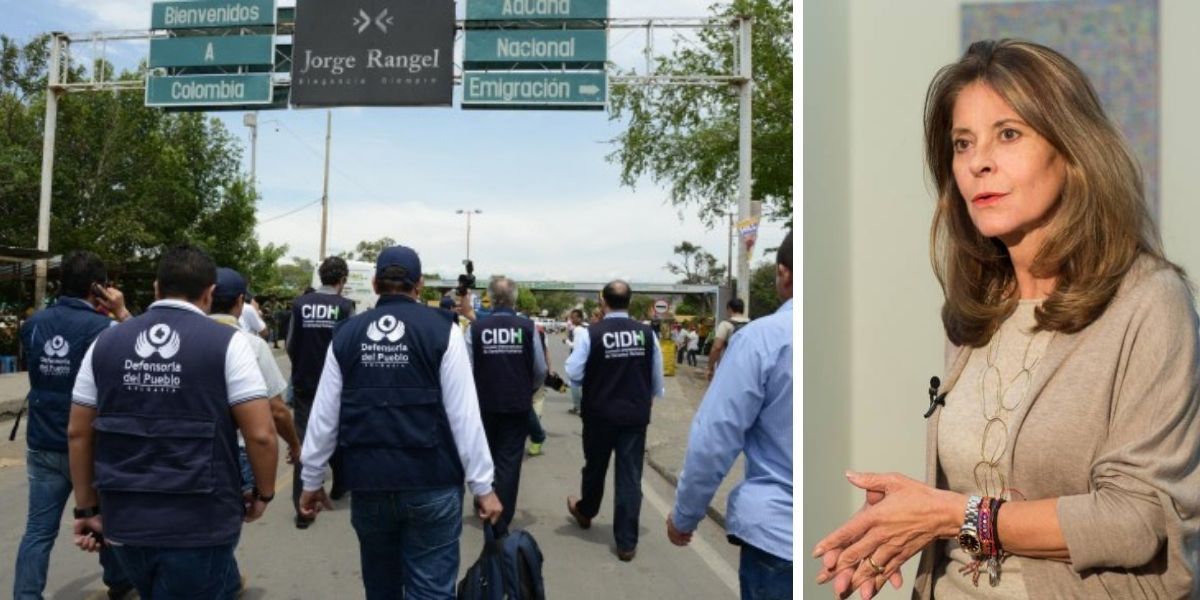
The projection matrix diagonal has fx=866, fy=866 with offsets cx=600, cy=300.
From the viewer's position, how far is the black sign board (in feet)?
42.8

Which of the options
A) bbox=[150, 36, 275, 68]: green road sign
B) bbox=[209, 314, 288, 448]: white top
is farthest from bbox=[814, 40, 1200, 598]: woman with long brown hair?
bbox=[150, 36, 275, 68]: green road sign

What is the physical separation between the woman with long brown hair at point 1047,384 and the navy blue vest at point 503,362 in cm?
464

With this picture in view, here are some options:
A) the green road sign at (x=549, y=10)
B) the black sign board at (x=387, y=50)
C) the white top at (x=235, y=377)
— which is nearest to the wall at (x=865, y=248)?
the white top at (x=235, y=377)

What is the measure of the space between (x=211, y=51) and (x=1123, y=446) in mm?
14945

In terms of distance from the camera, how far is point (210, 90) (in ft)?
45.6

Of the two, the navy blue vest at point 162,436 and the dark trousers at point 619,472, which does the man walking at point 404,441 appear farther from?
the dark trousers at point 619,472

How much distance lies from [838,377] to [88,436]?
2.67 m

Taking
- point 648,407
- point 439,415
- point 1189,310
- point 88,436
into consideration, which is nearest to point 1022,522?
point 1189,310

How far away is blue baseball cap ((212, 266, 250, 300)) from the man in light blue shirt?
122 inches

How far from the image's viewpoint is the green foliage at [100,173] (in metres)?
24.6

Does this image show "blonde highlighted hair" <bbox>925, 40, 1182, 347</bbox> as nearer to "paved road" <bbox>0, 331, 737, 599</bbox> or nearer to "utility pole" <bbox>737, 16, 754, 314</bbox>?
"paved road" <bbox>0, 331, 737, 599</bbox>

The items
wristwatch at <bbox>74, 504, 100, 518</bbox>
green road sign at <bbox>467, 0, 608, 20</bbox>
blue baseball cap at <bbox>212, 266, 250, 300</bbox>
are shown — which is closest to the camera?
wristwatch at <bbox>74, 504, 100, 518</bbox>

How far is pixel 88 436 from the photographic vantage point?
10.1 ft

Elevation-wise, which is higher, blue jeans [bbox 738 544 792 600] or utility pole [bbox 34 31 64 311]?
utility pole [bbox 34 31 64 311]
